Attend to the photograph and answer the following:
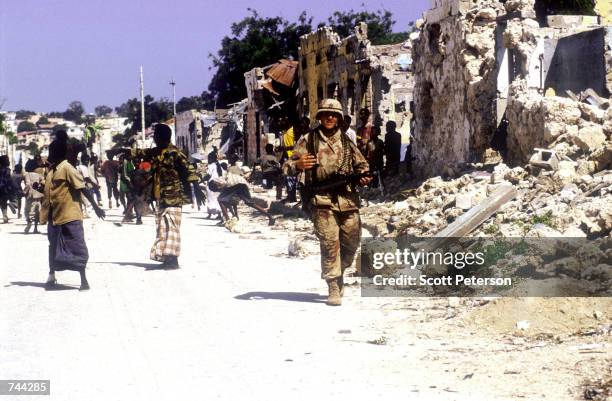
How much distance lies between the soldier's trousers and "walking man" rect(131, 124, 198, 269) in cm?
337

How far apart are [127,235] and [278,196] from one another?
23.3 feet

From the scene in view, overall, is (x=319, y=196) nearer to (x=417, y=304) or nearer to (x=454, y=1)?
(x=417, y=304)

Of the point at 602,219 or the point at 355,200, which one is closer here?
the point at 355,200

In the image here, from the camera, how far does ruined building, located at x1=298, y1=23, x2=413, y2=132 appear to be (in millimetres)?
27188

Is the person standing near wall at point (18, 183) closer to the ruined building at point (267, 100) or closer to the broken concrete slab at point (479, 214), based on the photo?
the broken concrete slab at point (479, 214)

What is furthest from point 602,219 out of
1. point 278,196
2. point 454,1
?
point 278,196

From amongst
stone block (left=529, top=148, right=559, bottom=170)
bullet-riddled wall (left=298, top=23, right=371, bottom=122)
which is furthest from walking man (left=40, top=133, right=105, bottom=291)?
bullet-riddled wall (left=298, top=23, right=371, bottom=122)

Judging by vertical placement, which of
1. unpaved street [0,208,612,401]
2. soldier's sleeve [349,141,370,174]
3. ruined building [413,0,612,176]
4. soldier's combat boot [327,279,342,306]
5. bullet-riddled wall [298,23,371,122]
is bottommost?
unpaved street [0,208,612,401]

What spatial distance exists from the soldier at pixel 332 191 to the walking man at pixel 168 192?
10.9 feet

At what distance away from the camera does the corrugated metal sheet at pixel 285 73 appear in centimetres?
4050

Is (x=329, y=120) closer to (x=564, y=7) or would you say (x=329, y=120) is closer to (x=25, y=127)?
(x=564, y=7)

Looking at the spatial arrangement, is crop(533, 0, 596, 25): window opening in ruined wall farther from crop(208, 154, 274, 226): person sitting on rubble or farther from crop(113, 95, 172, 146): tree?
crop(113, 95, 172, 146): tree

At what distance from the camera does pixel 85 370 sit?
21.0 feet

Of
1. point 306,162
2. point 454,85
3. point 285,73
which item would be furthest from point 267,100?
point 306,162
